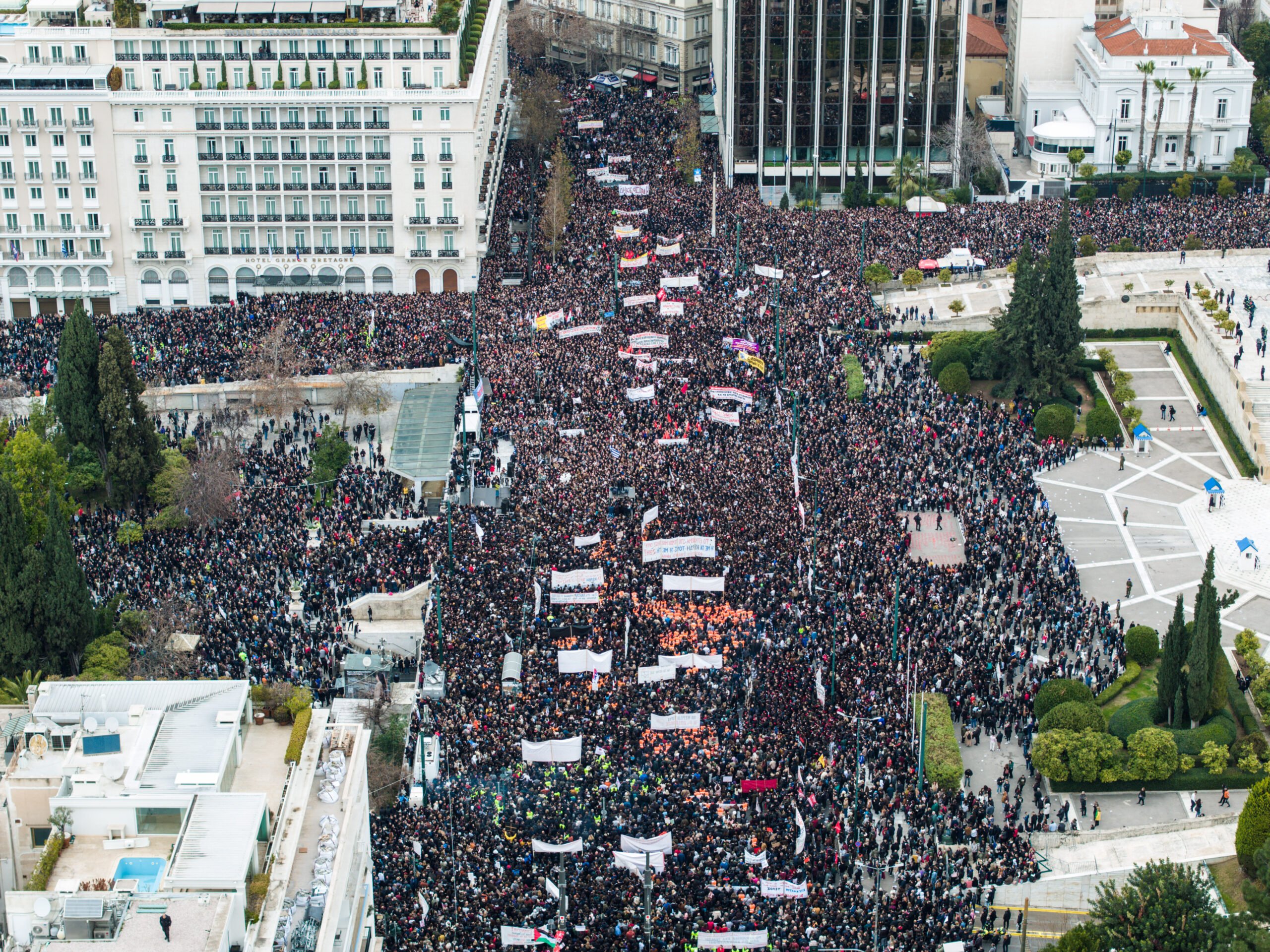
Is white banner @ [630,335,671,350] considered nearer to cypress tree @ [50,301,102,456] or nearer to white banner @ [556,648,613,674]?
cypress tree @ [50,301,102,456]

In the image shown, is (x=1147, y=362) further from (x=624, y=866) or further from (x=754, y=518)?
(x=624, y=866)

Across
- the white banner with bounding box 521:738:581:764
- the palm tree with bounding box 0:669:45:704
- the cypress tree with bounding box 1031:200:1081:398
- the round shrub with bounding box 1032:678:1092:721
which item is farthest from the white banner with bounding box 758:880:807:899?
the cypress tree with bounding box 1031:200:1081:398

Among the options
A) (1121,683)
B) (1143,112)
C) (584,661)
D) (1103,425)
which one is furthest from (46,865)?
(1143,112)

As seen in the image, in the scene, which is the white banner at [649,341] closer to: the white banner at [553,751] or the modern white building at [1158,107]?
the modern white building at [1158,107]

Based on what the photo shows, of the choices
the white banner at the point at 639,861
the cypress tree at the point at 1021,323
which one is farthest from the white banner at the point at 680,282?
the white banner at the point at 639,861

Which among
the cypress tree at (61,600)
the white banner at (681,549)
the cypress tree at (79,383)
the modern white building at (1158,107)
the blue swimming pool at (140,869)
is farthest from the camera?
the modern white building at (1158,107)

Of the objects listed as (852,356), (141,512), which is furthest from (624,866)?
(852,356)

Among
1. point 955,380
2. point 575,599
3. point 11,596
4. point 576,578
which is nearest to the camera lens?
point 11,596

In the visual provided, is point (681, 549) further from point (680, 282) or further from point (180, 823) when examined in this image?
point (180, 823)
